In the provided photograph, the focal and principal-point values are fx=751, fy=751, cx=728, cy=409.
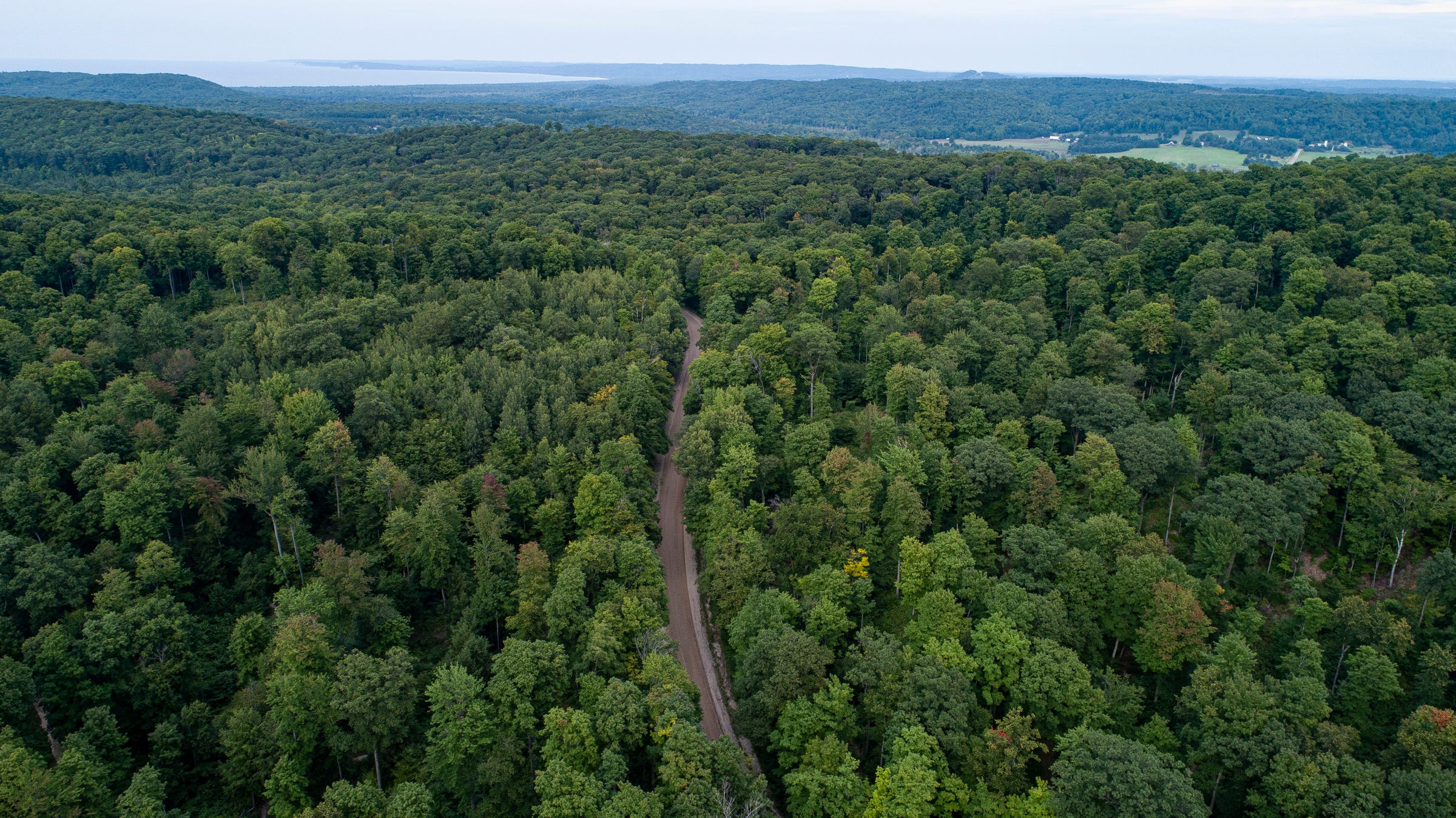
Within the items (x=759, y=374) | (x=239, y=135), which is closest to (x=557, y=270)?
(x=759, y=374)

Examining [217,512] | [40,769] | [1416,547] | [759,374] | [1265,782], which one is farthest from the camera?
[759,374]

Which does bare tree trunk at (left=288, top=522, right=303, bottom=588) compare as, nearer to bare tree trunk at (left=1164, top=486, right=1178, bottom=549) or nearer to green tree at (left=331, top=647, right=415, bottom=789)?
green tree at (left=331, top=647, right=415, bottom=789)

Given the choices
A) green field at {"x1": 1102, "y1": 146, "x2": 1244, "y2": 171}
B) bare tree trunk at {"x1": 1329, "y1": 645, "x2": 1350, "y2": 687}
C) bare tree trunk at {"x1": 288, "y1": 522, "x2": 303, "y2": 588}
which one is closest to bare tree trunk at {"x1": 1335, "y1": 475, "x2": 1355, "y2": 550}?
bare tree trunk at {"x1": 1329, "y1": 645, "x2": 1350, "y2": 687}

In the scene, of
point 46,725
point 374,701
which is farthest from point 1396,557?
point 46,725

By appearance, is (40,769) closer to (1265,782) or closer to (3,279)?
(1265,782)

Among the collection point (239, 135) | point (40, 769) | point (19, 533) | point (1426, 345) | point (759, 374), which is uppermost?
point (239, 135)

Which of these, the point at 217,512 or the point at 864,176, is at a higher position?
the point at 864,176

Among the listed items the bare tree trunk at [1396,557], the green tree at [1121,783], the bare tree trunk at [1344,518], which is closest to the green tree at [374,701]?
the green tree at [1121,783]
